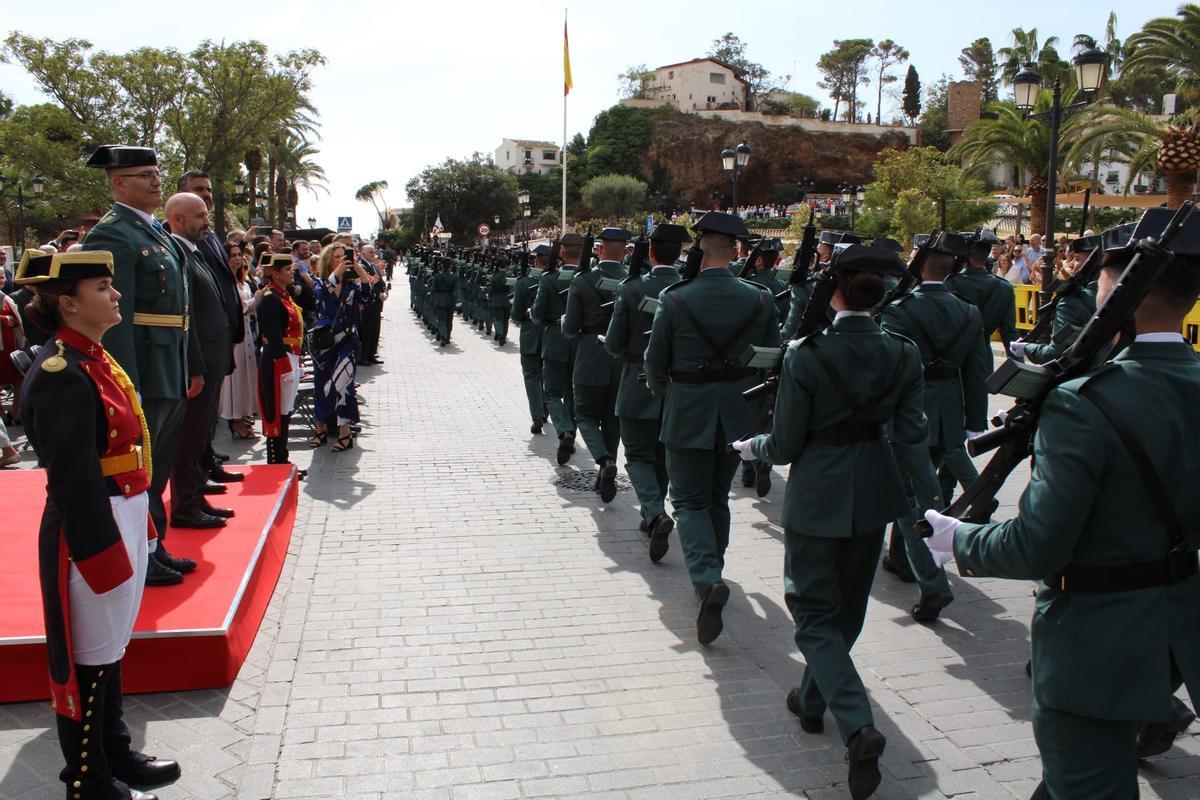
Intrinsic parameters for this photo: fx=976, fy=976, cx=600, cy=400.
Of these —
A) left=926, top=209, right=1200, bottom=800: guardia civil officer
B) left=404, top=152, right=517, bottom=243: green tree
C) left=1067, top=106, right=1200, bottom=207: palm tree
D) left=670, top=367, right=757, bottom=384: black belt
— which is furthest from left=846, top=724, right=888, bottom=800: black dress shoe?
left=404, top=152, right=517, bottom=243: green tree

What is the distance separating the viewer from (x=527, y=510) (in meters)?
7.86

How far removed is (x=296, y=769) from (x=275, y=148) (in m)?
48.1

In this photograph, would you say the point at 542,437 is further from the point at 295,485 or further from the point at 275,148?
the point at 275,148

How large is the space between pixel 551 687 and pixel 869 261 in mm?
2433

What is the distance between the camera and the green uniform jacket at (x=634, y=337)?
22.0 feet

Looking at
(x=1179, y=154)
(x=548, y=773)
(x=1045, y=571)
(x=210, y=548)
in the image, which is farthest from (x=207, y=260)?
(x=1179, y=154)

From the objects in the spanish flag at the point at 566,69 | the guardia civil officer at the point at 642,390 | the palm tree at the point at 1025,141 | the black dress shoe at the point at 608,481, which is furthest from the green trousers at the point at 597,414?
the spanish flag at the point at 566,69

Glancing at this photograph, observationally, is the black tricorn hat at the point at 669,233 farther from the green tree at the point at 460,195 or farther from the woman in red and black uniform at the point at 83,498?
the green tree at the point at 460,195

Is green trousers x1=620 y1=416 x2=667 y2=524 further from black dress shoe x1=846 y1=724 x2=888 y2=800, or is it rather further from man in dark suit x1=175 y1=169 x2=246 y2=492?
black dress shoe x1=846 y1=724 x2=888 y2=800

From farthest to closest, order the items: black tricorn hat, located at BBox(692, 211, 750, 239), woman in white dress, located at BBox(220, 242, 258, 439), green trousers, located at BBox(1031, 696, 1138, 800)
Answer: woman in white dress, located at BBox(220, 242, 258, 439), black tricorn hat, located at BBox(692, 211, 750, 239), green trousers, located at BBox(1031, 696, 1138, 800)

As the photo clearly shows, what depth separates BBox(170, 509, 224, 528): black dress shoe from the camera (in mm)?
5984

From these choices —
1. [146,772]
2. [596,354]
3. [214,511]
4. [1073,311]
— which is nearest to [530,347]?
[596,354]

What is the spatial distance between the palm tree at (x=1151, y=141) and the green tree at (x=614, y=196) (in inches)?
2478

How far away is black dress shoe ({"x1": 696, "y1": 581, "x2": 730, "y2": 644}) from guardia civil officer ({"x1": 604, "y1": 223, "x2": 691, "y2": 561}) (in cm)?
141
